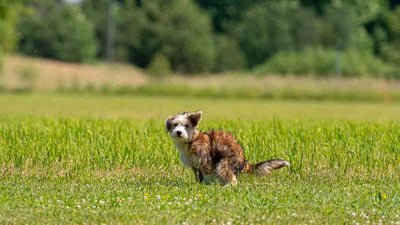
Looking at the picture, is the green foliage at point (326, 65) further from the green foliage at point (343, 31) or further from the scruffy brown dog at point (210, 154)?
the scruffy brown dog at point (210, 154)

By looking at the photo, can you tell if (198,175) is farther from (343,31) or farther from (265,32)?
(343,31)

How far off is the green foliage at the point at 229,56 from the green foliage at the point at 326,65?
8.26 metres

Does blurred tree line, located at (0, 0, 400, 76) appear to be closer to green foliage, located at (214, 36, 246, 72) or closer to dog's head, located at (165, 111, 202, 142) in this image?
green foliage, located at (214, 36, 246, 72)

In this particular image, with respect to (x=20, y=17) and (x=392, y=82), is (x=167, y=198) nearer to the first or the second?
(x=392, y=82)

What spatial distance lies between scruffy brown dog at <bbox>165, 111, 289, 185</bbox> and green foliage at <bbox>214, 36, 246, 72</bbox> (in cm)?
6896

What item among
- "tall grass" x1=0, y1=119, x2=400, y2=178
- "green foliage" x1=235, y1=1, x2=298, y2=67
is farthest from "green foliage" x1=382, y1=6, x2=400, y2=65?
"tall grass" x1=0, y1=119, x2=400, y2=178

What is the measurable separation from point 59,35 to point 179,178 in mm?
66172

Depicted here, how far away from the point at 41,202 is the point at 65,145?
3636 millimetres

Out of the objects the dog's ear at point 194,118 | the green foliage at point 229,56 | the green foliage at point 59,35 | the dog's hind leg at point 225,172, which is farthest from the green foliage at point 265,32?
the dog's ear at point 194,118

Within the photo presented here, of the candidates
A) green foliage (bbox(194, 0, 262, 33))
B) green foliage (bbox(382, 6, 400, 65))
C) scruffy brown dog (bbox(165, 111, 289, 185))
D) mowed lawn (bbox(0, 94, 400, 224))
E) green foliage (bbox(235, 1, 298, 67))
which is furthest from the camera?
green foliage (bbox(194, 0, 262, 33))

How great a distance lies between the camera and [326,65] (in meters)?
65.6

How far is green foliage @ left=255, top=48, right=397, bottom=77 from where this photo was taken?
213 ft

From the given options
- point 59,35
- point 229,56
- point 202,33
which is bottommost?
point 229,56

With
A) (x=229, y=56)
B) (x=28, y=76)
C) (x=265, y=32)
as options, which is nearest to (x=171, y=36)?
(x=229, y=56)
